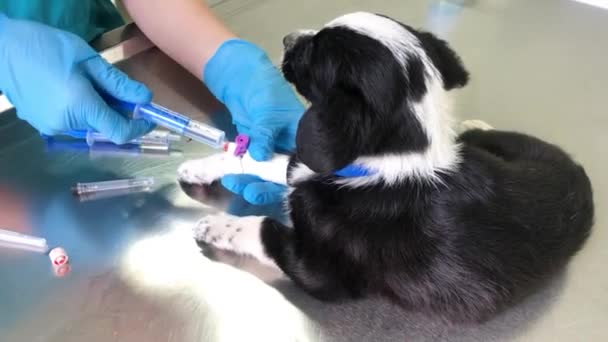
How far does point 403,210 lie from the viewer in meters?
0.89

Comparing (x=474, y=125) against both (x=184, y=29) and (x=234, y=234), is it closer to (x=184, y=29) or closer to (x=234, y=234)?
(x=234, y=234)

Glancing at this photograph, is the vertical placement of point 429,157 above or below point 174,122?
above

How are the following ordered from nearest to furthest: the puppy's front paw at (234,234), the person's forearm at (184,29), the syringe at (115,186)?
the puppy's front paw at (234,234) → the syringe at (115,186) → the person's forearm at (184,29)

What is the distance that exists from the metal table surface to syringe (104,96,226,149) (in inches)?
1.8

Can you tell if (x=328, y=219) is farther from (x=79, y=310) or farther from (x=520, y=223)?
(x=79, y=310)

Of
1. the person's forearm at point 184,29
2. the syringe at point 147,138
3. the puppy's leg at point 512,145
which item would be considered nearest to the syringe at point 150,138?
the syringe at point 147,138

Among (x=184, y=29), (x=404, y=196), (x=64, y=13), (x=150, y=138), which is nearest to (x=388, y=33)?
(x=404, y=196)

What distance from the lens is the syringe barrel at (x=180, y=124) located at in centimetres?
118

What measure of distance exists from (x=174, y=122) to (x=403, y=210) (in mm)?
554

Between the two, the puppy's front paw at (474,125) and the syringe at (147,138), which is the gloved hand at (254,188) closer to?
the syringe at (147,138)

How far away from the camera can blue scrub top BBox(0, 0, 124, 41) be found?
4.31 feet

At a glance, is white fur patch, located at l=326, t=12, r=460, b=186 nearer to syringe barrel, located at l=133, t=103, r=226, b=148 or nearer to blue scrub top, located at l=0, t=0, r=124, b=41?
syringe barrel, located at l=133, t=103, r=226, b=148

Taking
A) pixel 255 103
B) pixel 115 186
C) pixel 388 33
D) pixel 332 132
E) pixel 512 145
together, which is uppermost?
pixel 388 33

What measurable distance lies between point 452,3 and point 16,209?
1.37m
